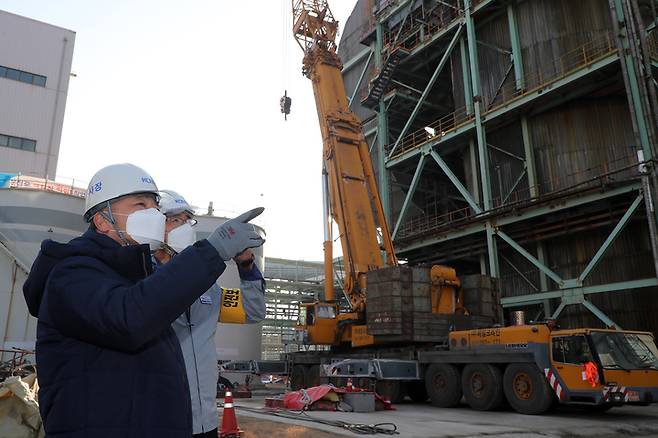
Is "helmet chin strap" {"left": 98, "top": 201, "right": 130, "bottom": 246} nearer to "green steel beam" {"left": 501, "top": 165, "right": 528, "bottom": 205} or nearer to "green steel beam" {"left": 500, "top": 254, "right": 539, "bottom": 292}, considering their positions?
"green steel beam" {"left": 500, "top": 254, "right": 539, "bottom": 292}

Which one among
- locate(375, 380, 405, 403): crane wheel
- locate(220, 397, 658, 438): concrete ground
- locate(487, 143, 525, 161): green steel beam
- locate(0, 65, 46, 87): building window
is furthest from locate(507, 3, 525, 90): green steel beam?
locate(0, 65, 46, 87): building window

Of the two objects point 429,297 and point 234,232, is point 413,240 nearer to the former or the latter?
point 429,297

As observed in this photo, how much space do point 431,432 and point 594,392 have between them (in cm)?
412

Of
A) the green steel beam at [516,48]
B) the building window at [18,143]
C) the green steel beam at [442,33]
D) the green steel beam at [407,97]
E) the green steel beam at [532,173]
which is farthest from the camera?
the building window at [18,143]

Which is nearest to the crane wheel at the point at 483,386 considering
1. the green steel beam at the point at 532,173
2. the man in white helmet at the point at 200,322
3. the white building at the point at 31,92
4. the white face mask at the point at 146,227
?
the green steel beam at the point at 532,173

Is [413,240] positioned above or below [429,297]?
above

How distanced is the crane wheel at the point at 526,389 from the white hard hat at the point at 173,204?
32.1 ft

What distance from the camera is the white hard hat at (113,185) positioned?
2.24 m

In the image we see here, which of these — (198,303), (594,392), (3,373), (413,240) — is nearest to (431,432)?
(594,392)

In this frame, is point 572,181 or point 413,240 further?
point 413,240

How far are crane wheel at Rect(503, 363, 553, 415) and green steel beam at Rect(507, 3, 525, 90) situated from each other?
1368cm

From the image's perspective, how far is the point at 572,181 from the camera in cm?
2022

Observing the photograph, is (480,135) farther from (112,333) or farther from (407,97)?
(112,333)

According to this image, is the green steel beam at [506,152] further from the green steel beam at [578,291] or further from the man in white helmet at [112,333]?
the man in white helmet at [112,333]
